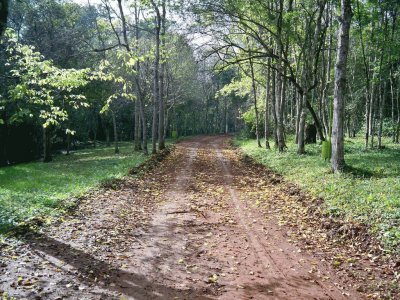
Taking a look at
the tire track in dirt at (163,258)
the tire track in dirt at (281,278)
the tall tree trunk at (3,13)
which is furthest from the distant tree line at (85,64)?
the tire track in dirt at (281,278)

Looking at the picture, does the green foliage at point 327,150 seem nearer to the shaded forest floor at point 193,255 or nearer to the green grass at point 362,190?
the green grass at point 362,190

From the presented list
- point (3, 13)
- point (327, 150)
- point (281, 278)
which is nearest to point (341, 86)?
point (327, 150)

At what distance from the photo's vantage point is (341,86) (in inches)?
479

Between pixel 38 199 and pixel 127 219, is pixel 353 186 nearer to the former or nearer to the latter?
pixel 127 219

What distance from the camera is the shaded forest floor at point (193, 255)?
535cm

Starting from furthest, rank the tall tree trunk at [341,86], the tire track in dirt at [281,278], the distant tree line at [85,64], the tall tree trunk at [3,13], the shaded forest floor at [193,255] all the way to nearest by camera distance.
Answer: the distant tree line at [85,64] < the tall tree trunk at [341,86] < the tall tree trunk at [3,13] < the shaded forest floor at [193,255] < the tire track in dirt at [281,278]

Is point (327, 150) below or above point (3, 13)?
below

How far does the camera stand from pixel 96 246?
7023mm

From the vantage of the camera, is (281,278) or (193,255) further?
(193,255)

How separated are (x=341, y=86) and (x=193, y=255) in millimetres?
8642

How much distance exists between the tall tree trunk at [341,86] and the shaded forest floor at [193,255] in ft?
7.57

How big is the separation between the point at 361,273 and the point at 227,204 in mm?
5217

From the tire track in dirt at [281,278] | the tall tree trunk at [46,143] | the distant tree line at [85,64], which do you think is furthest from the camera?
the tall tree trunk at [46,143]

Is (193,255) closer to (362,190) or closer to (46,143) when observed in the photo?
(362,190)
